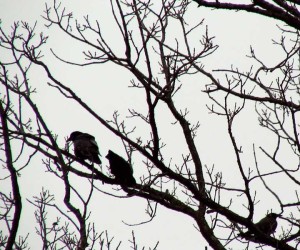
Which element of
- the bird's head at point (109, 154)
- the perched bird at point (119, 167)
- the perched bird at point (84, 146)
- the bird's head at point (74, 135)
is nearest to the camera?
the perched bird at point (119, 167)

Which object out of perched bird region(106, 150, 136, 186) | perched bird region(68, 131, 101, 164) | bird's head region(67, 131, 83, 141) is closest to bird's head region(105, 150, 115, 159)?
perched bird region(106, 150, 136, 186)

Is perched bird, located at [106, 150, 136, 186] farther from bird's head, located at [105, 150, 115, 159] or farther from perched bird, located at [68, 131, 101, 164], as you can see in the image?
perched bird, located at [68, 131, 101, 164]

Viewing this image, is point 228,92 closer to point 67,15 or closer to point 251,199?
point 251,199

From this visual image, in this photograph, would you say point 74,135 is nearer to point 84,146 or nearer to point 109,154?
point 84,146

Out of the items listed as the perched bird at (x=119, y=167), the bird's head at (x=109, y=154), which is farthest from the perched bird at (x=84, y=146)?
the perched bird at (x=119, y=167)

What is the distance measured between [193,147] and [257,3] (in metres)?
4.93

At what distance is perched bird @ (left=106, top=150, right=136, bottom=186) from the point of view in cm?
696

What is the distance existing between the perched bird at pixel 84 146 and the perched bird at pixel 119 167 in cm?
41

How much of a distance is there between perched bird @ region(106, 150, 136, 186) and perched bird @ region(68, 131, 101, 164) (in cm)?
41

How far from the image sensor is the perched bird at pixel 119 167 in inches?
274

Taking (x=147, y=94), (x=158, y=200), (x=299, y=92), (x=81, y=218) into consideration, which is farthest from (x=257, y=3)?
(x=299, y=92)

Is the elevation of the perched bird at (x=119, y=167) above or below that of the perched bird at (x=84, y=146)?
below

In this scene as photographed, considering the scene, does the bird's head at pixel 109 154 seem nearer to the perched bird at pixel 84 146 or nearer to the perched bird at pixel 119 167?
the perched bird at pixel 119 167

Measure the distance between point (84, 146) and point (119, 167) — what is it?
1.50 m
